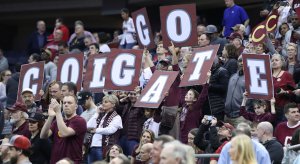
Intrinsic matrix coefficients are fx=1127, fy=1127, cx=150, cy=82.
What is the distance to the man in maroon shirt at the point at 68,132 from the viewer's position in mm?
14180

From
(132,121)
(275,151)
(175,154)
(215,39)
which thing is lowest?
(275,151)

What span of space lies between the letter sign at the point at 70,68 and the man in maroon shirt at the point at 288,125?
13.1 ft

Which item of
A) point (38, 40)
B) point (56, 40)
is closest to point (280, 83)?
point (56, 40)

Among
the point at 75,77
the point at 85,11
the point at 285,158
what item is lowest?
the point at 285,158

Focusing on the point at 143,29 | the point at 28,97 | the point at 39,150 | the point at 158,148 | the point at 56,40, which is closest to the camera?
the point at 158,148

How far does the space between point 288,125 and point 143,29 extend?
4191 millimetres

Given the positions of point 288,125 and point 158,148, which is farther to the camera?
point 288,125

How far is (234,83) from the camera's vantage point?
55.5 feet

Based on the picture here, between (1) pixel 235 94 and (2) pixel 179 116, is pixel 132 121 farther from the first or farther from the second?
(1) pixel 235 94

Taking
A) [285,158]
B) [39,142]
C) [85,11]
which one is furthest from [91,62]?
[85,11]

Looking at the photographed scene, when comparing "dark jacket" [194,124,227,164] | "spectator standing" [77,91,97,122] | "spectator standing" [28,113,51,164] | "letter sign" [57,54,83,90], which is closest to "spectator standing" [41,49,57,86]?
"letter sign" [57,54,83,90]

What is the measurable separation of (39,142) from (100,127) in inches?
78.1

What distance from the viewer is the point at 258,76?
16.0 m

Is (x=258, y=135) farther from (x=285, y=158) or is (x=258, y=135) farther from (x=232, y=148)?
(x=232, y=148)
